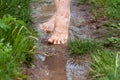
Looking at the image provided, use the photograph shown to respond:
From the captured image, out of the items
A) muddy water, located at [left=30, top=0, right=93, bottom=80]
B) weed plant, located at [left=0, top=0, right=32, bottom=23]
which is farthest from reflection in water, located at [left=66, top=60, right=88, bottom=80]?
weed plant, located at [left=0, top=0, right=32, bottom=23]

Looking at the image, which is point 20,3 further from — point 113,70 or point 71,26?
point 113,70

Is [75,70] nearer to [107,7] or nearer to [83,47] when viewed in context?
[83,47]

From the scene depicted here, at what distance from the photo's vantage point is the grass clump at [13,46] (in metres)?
2.89

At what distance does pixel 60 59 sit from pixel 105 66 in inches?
26.0

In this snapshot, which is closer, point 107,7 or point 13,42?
point 13,42

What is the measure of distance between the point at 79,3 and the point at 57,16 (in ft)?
3.82

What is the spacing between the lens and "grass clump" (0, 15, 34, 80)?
2.89 meters

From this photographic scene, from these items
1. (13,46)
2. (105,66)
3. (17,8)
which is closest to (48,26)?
(17,8)

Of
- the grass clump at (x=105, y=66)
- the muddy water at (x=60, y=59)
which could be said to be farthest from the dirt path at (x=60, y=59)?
the grass clump at (x=105, y=66)

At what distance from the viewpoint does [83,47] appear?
12.6ft

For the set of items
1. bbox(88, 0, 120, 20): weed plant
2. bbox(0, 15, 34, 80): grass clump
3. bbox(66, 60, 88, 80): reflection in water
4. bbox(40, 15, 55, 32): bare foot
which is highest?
bbox(0, 15, 34, 80): grass clump

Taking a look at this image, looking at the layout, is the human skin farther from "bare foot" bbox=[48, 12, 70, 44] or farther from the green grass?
the green grass

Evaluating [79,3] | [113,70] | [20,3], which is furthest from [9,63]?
[79,3]

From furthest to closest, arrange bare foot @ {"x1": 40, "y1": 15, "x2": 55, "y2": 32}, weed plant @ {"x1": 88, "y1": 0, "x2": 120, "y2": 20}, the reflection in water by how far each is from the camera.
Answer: weed plant @ {"x1": 88, "y1": 0, "x2": 120, "y2": 20}, bare foot @ {"x1": 40, "y1": 15, "x2": 55, "y2": 32}, the reflection in water
